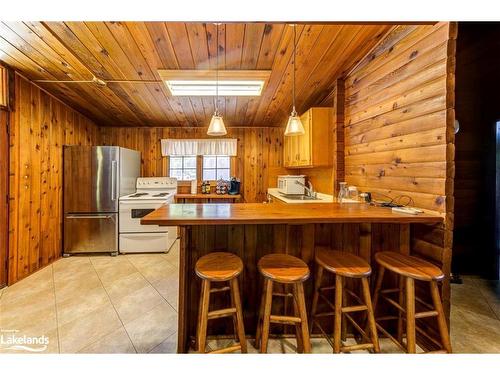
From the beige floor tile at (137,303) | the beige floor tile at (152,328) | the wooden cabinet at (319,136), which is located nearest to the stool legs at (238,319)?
the beige floor tile at (152,328)

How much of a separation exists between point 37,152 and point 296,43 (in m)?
3.42

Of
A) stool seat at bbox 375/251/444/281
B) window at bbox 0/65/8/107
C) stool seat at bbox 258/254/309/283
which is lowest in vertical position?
stool seat at bbox 258/254/309/283

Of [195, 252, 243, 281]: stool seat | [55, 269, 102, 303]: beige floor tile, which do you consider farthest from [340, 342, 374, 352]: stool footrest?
[55, 269, 102, 303]: beige floor tile

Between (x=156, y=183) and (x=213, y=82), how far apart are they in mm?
2618

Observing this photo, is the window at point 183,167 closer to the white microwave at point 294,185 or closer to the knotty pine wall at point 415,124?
the white microwave at point 294,185

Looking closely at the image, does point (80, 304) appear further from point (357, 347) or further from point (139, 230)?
point (357, 347)

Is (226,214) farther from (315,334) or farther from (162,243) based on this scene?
(162,243)

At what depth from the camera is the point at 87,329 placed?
68.9 inches

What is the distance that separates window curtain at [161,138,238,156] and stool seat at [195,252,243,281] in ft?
11.3

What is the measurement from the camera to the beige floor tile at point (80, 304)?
6.28ft

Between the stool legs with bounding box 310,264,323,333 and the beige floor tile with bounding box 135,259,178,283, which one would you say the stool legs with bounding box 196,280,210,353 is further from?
the beige floor tile with bounding box 135,259,178,283

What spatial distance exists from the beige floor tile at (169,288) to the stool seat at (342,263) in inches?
58.7

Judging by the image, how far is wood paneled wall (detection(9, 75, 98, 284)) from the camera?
252cm

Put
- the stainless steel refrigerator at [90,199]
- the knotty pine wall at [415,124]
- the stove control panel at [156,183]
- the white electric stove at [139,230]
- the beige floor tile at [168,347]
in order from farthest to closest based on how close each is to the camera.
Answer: the stove control panel at [156,183] < the white electric stove at [139,230] < the stainless steel refrigerator at [90,199] < the beige floor tile at [168,347] < the knotty pine wall at [415,124]
